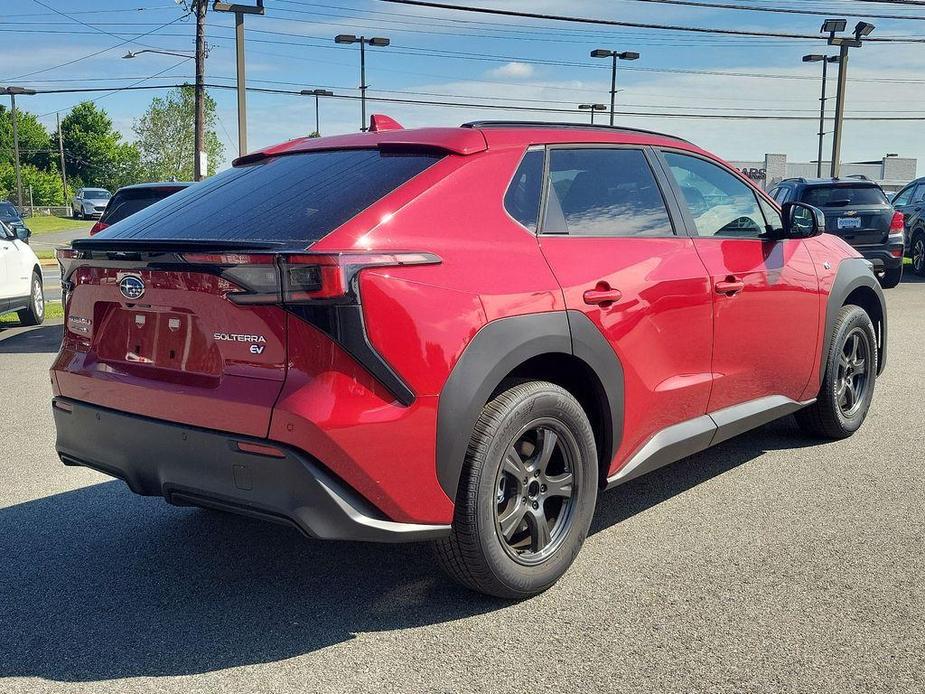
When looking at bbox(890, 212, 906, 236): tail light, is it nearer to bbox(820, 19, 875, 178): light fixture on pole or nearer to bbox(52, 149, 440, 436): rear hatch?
bbox(52, 149, 440, 436): rear hatch

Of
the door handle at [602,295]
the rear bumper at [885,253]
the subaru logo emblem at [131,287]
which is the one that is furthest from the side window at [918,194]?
the subaru logo emblem at [131,287]

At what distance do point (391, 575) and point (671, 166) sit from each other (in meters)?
2.28

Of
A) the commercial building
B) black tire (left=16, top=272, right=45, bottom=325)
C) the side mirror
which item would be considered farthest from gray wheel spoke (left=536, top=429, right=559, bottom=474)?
the commercial building

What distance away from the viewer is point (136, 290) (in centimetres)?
329

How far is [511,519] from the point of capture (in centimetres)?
345

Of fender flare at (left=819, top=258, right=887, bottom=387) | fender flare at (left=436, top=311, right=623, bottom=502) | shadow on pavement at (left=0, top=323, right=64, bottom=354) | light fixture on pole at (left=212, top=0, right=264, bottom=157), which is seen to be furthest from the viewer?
light fixture on pole at (left=212, top=0, right=264, bottom=157)

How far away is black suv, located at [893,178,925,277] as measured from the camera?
1747 centimetres

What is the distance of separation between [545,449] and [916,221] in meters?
16.5

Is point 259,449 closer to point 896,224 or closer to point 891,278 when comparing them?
point 896,224

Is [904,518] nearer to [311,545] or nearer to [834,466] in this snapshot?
[834,466]

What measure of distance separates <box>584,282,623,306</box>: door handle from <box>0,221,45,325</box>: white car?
916 centimetres

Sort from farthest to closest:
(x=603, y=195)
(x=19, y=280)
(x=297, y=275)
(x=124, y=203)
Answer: (x=19, y=280) < (x=124, y=203) < (x=603, y=195) < (x=297, y=275)

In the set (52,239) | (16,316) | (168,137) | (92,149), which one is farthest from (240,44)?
(92,149)

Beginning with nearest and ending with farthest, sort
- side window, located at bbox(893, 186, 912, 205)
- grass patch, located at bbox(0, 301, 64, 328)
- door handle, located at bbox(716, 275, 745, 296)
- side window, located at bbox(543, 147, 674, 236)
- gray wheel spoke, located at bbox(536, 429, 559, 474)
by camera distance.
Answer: gray wheel spoke, located at bbox(536, 429, 559, 474)
side window, located at bbox(543, 147, 674, 236)
door handle, located at bbox(716, 275, 745, 296)
grass patch, located at bbox(0, 301, 64, 328)
side window, located at bbox(893, 186, 912, 205)
